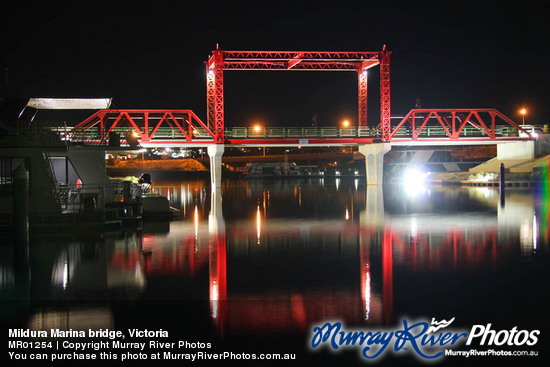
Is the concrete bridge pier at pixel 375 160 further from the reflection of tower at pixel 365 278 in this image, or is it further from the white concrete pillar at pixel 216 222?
the reflection of tower at pixel 365 278

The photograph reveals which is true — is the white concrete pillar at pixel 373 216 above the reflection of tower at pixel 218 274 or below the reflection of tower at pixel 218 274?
above

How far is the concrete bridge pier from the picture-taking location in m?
66.2

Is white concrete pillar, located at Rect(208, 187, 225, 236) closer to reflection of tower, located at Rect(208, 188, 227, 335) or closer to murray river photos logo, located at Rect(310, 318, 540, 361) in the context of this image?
reflection of tower, located at Rect(208, 188, 227, 335)

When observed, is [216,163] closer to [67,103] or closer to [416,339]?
[67,103]

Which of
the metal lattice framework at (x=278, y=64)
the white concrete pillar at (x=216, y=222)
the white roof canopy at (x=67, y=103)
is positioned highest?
the metal lattice framework at (x=278, y=64)

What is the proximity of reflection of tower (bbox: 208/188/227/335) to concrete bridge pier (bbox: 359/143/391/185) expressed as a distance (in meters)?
40.6

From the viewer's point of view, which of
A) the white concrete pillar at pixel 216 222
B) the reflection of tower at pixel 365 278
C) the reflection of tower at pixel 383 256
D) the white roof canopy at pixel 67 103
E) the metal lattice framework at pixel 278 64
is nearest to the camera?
the reflection of tower at pixel 365 278

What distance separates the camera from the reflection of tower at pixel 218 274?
37.3ft

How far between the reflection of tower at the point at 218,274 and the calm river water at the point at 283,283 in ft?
0.14

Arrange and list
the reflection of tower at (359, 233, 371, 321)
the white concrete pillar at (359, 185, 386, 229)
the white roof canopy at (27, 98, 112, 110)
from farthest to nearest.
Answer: the white roof canopy at (27, 98, 112, 110) → the white concrete pillar at (359, 185, 386, 229) → the reflection of tower at (359, 233, 371, 321)

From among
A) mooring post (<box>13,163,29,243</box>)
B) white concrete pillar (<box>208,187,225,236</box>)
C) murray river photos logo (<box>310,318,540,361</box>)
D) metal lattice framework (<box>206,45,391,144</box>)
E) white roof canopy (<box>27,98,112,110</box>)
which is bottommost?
murray river photos logo (<box>310,318,540,361</box>)

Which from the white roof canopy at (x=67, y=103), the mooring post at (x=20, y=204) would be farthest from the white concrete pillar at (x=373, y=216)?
the white roof canopy at (x=67, y=103)

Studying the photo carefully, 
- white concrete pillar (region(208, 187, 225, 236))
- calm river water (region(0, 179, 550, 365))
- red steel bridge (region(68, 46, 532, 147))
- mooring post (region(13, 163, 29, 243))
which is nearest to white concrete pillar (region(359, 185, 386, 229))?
calm river water (region(0, 179, 550, 365))

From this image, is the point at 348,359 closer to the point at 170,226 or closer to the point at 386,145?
the point at 170,226
